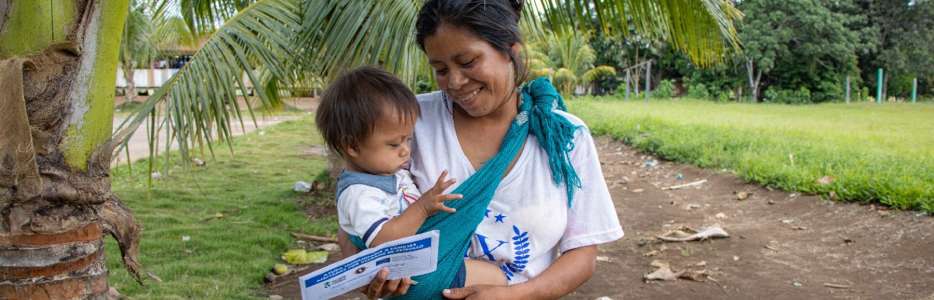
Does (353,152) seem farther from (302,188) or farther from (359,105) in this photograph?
(302,188)

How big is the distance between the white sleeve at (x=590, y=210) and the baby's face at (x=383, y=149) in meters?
0.41

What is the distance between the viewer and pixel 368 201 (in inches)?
62.3

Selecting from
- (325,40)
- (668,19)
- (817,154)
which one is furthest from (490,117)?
(817,154)

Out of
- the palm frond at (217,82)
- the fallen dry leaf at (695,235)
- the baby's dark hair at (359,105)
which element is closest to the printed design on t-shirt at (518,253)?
the baby's dark hair at (359,105)

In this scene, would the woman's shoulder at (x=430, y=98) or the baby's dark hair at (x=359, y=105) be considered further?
the woman's shoulder at (x=430, y=98)

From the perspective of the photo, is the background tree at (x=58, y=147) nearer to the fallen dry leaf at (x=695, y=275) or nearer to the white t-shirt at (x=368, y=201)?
the white t-shirt at (x=368, y=201)

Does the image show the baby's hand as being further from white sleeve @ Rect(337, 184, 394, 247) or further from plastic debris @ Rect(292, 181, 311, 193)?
plastic debris @ Rect(292, 181, 311, 193)

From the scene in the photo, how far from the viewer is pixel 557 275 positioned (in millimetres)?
1735

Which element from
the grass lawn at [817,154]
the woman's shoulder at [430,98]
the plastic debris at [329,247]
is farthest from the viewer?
the grass lawn at [817,154]

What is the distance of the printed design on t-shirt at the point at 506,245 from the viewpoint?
66.5 inches

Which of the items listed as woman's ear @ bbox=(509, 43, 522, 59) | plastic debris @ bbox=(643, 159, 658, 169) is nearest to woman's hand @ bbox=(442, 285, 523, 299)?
woman's ear @ bbox=(509, 43, 522, 59)

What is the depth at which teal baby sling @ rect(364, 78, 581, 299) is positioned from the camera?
1595 mm

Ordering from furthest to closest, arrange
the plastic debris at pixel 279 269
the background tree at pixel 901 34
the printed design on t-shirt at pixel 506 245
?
the background tree at pixel 901 34 → the plastic debris at pixel 279 269 → the printed design on t-shirt at pixel 506 245

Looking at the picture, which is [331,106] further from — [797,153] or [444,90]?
[797,153]
